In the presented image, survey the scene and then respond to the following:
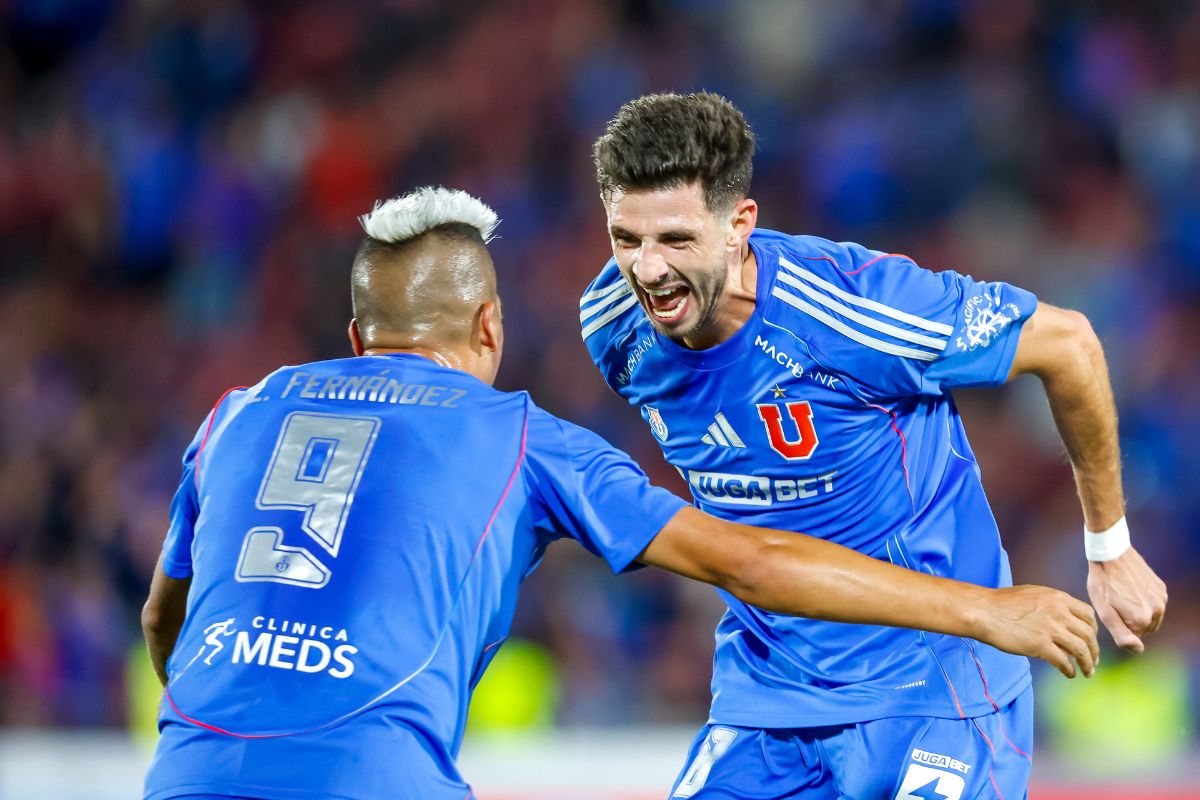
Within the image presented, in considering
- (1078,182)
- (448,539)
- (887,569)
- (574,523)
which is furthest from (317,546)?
(1078,182)

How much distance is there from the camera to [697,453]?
4367 millimetres

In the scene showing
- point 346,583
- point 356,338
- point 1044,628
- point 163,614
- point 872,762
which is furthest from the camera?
point 872,762

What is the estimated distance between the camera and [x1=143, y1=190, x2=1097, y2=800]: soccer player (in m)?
3.09

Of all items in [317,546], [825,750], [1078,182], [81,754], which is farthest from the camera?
[1078,182]

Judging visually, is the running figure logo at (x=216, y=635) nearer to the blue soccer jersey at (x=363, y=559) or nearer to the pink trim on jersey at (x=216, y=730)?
the blue soccer jersey at (x=363, y=559)

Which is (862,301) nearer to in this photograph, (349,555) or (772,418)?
(772,418)

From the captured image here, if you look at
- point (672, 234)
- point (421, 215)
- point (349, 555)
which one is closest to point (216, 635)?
point (349, 555)

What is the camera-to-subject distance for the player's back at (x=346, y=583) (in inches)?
121

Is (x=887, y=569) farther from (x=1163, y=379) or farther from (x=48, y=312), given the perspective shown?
(x=48, y=312)

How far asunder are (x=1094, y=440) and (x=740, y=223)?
113 cm

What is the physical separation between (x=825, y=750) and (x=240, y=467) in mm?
1787

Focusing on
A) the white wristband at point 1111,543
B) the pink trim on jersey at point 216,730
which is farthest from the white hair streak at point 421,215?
the white wristband at point 1111,543

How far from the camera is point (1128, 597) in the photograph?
437cm

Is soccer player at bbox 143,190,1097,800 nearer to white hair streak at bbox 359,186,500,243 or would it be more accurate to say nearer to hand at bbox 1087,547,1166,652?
white hair streak at bbox 359,186,500,243
